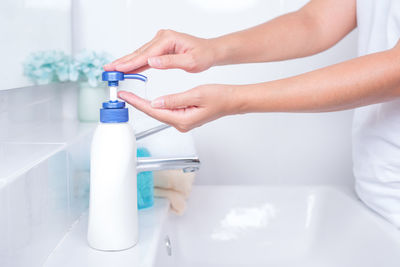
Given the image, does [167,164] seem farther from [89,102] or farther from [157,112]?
[89,102]

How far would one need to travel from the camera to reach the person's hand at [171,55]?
756 mm

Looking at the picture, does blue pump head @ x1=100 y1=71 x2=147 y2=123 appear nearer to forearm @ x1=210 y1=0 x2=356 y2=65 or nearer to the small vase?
forearm @ x1=210 y1=0 x2=356 y2=65

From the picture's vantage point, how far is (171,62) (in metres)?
0.75

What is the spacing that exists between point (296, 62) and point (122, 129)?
29.3 inches

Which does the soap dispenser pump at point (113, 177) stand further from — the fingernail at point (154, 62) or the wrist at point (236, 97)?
the wrist at point (236, 97)

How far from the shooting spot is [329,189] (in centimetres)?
112

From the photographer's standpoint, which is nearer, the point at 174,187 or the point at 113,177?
the point at 113,177

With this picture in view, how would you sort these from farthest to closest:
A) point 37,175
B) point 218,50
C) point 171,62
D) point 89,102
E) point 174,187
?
point 89,102 < point 174,187 < point 218,50 < point 171,62 < point 37,175

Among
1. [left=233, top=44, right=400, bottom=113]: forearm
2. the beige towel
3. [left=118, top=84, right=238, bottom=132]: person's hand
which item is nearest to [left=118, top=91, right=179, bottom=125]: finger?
[left=118, top=84, right=238, bottom=132]: person's hand

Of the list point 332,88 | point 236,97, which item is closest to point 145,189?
point 236,97

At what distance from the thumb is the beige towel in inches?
11.6

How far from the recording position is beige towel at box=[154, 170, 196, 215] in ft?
3.27

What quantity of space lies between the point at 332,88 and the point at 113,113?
341mm

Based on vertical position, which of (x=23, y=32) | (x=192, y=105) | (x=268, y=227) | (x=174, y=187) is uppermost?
(x=23, y=32)
